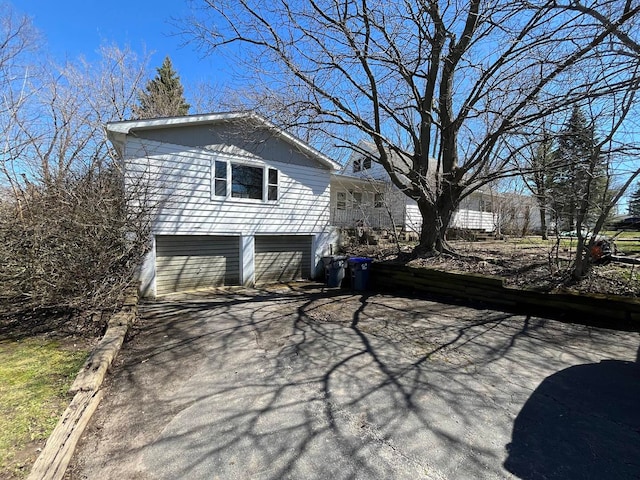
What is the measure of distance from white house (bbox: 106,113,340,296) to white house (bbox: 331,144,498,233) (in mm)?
3848

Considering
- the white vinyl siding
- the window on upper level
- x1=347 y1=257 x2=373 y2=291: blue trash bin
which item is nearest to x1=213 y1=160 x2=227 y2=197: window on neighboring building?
the white vinyl siding

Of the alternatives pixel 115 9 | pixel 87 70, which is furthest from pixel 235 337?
pixel 87 70

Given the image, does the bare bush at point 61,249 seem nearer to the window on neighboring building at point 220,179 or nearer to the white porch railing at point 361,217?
the window on neighboring building at point 220,179

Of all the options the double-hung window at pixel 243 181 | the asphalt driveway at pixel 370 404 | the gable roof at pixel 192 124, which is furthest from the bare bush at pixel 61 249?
the double-hung window at pixel 243 181

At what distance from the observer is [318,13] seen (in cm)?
743

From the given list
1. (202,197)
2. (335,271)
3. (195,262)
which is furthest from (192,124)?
(335,271)

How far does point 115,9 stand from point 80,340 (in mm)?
10987

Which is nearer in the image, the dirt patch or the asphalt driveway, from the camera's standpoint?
the asphalt driveway

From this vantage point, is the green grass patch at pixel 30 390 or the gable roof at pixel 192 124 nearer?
the green grass patch at pixel 30 390

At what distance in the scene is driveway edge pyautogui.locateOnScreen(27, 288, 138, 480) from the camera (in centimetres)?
220

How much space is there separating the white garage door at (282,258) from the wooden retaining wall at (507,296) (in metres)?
2.61

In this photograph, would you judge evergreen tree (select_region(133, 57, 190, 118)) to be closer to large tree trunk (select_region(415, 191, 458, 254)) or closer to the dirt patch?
large tree trunk (select_region(415, 191, 458, 254))

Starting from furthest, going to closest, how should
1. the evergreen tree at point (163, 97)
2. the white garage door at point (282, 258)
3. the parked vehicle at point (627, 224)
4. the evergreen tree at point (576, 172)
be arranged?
1. the evergreen tree at point (163, 97)
2. the white garage door at point (282, 258)
3. the evergreen tree at point (576, 172)
4. the parked vehicle at point (627, 224)

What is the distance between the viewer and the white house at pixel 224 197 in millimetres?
8117
